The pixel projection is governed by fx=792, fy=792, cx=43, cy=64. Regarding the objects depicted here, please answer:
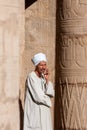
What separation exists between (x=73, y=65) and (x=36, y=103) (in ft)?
6.44

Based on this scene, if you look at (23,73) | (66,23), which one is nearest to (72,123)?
(66,23)

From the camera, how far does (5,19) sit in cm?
912

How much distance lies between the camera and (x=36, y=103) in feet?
33.4

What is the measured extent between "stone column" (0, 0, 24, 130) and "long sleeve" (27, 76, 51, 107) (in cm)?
82

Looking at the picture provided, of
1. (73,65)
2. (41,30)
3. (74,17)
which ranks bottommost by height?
(73,65)

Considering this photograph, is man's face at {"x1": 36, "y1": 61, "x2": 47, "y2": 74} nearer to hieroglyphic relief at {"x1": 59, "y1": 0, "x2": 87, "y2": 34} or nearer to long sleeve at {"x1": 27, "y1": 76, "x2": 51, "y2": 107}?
long sleeve at {"x1": 27, "y1": 76, "x2": 51, "y2": 107}

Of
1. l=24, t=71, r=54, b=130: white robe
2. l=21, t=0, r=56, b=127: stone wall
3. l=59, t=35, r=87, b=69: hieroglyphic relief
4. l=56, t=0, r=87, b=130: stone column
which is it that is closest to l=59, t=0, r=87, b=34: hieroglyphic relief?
l=56, t=0, r=87, b=130: stone column

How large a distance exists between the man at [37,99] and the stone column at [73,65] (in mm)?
1719

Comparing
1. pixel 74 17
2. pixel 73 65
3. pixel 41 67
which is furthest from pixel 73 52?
pixel 41 67

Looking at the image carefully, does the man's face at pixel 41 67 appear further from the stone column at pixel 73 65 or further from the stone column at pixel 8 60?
the stone column at pixel 73 65

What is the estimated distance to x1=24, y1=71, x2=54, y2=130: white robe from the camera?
10.1 meters

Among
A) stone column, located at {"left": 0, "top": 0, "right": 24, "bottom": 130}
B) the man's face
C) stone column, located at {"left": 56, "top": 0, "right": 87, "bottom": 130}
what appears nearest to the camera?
stone column, located at {"left": 0, "top": 0, "right": 24, "bottom": 130}

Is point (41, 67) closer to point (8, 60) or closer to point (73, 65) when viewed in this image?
point (8, 60)

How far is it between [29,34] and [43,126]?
4784 millimetres
